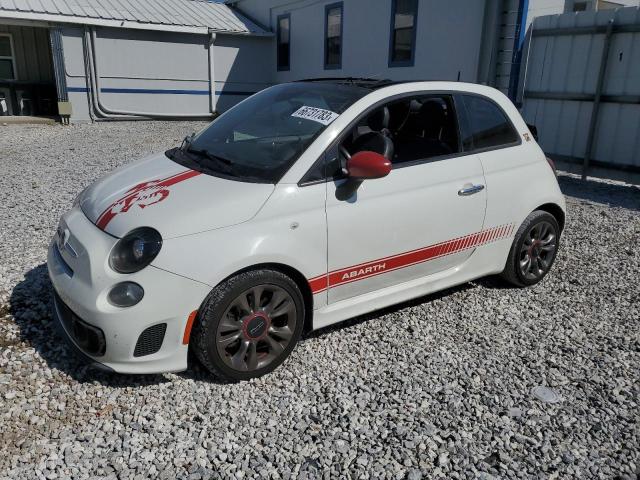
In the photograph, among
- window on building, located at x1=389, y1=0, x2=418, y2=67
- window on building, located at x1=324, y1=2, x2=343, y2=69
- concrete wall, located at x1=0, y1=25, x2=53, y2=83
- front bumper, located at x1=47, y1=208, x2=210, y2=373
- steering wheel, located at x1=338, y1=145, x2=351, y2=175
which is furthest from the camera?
concrete wall, located at x1=0, y1=25, x2=53, y2=83

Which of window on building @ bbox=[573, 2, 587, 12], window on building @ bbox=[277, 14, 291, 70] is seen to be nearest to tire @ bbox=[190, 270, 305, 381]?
window on building @ bbox=[573, 2, 587, 12]

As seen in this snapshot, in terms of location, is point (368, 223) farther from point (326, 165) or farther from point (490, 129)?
point (490, 129)

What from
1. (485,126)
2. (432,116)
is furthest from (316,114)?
(485,126)

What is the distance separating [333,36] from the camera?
603 inches

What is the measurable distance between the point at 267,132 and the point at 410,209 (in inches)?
43.7

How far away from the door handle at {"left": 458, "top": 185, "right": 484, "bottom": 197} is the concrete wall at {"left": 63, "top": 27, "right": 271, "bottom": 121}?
1431 cm

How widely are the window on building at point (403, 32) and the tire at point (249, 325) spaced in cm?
1090

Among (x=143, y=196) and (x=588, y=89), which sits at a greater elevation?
(x=588, y=89)

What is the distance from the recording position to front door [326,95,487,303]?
3256 millimetres

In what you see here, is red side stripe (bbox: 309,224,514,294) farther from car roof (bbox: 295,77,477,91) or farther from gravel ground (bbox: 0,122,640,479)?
car roof (bbox: 295,77,477,91)

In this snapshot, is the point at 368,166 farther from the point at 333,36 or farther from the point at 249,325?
the point at 333,36

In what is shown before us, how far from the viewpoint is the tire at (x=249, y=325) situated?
9.35ft

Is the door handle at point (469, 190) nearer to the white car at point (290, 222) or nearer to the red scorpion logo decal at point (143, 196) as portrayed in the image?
the white car at point (290, 222)

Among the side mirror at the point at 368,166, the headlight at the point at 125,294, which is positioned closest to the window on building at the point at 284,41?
the side mirror at the point at 368,166
